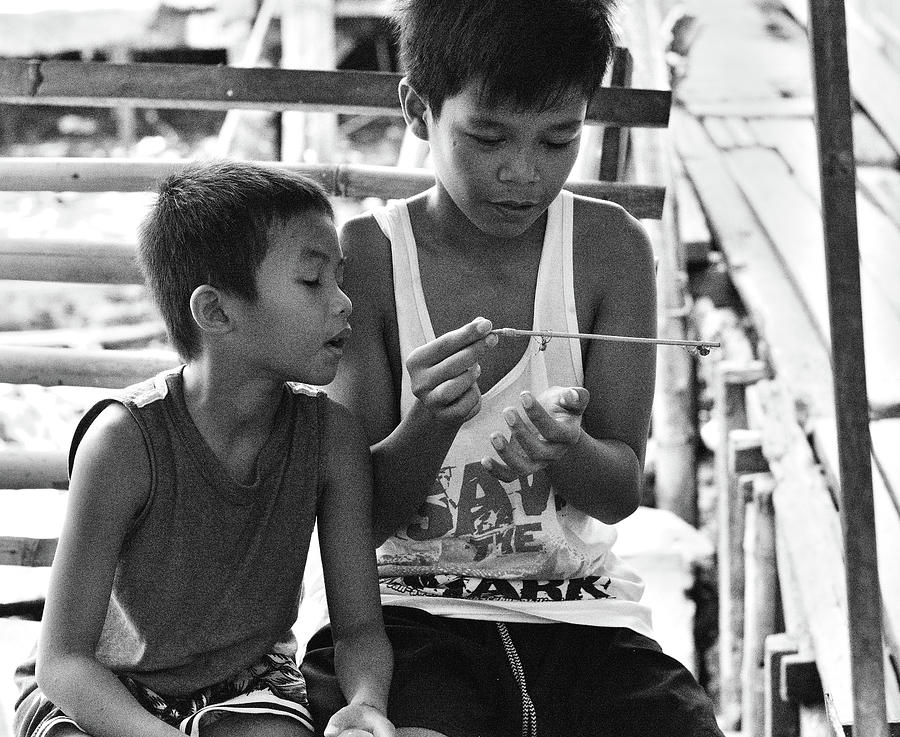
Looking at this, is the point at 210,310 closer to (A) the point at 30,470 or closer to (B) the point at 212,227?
(B) the point at 212,227

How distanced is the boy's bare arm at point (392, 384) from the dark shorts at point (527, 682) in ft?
0.63

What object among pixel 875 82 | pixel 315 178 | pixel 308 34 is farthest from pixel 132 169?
pixel 875 82

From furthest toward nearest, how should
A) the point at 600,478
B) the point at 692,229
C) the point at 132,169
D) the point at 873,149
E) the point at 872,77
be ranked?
the point at 872,77 < the point at 873,149 < the point at 692,229 < the point at 132,169 < the point at 600,478

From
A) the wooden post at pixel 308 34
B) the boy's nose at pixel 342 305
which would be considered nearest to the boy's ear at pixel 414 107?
the boy's nose at pixel 342 305

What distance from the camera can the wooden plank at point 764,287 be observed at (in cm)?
319

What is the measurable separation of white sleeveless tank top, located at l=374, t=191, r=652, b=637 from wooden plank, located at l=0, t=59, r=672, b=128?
2.24 feet

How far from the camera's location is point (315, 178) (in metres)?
2.38

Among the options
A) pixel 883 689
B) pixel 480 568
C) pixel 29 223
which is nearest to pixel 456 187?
pixel 480 568

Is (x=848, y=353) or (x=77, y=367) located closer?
(x=848, y=353)

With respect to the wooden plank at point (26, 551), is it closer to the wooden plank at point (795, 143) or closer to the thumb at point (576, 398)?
the thumb at point (576, 398)

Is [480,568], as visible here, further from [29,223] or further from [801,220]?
[29,223]

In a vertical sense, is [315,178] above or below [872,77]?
below

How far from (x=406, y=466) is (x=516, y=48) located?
596 mm

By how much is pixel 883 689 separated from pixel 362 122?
7.65 meters
